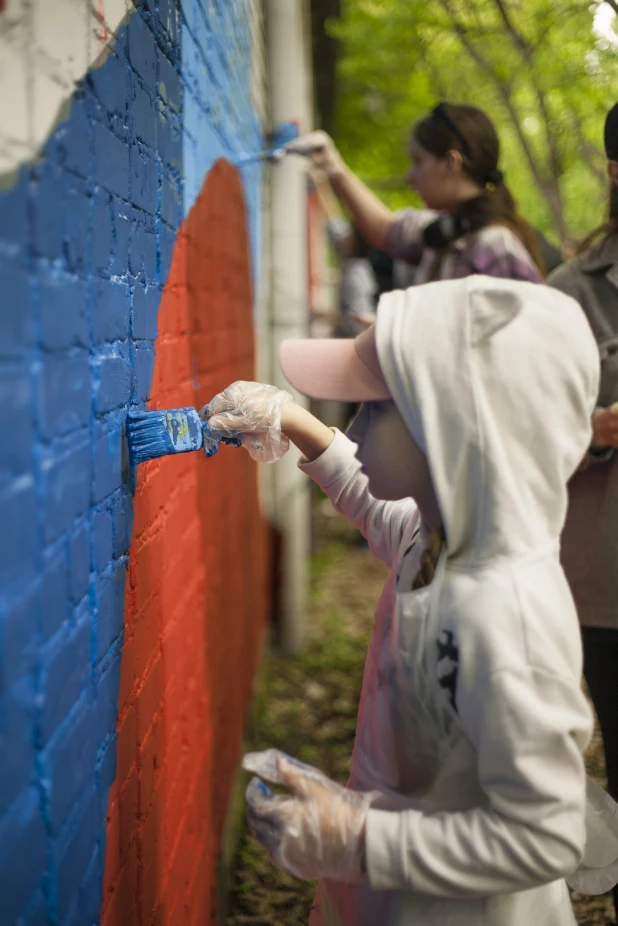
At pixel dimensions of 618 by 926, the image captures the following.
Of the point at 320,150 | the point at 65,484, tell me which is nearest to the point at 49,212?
the point at 65,484

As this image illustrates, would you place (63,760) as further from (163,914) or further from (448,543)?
(163,914)

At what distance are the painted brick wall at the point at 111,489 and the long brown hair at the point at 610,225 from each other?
3.63ft

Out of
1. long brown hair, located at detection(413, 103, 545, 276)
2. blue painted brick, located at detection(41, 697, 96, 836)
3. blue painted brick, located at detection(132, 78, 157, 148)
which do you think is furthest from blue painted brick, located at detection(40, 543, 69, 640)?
long brown hair, located at detection(413, 103, 545, 276)

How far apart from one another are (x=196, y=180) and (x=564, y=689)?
5.68 ft

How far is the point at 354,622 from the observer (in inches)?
229

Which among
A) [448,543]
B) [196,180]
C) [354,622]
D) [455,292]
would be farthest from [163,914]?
[354,622]

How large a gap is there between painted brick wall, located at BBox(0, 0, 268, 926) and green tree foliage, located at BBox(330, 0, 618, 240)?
222 centimetres

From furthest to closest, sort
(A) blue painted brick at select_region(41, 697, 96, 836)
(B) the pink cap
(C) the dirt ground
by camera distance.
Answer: (C) the dirt ground → (B) the pink cap → (A) blue painted brick at select_region(41, 697, 96, 836)

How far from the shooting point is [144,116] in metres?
1.67

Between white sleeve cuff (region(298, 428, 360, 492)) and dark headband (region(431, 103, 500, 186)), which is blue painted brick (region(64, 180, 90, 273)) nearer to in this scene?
white sleeve cuff (region(298, 428, 360, 492))

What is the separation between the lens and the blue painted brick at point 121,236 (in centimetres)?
146

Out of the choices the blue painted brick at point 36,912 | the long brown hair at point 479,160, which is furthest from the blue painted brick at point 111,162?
the long brown hair at point 479,160

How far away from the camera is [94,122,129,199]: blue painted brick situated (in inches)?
51.7

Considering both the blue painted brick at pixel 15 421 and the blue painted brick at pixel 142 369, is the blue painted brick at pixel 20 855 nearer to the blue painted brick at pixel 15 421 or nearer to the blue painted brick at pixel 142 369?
the blue painted brick at pixel 15 421
